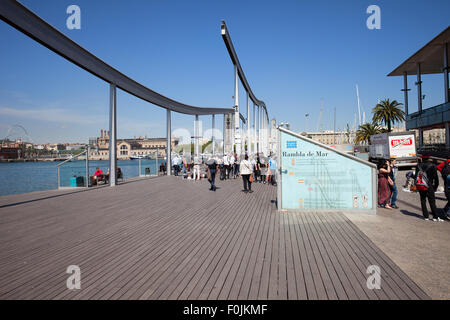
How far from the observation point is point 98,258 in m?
4.78

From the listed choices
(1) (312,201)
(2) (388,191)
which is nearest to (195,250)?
(1) (312,201)

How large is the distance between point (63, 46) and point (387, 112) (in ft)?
158

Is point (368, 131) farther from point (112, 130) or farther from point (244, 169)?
point (112, 130)

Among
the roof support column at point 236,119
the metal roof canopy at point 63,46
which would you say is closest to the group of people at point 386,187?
the roof support column at point 236,119

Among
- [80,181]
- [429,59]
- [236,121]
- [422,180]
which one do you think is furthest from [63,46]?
[429,59]

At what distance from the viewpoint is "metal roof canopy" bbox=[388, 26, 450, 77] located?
107 feet

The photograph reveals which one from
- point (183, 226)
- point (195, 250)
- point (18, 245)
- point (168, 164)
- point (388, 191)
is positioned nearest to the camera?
point (195, 250)

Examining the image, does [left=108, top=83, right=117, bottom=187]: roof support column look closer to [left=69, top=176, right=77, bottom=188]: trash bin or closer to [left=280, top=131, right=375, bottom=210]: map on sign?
[left=69, top=176, right=77, bottom=188]: trash bin

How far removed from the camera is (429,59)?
38625mm

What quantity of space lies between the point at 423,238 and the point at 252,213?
4128 millimetres

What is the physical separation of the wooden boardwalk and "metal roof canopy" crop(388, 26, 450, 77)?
35775mm
